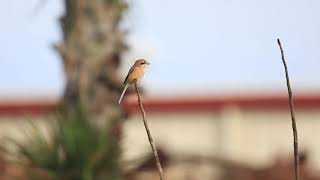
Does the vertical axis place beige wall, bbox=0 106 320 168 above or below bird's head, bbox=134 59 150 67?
above

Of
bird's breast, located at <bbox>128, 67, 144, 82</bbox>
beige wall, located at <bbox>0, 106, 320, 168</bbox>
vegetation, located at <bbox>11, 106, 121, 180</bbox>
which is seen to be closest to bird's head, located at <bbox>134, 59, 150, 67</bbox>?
bird's breast, located at <bbox>128, 67, 144, 82</bbox>

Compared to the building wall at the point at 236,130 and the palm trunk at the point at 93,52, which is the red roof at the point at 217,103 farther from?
the palm trunk at the point at 93,52

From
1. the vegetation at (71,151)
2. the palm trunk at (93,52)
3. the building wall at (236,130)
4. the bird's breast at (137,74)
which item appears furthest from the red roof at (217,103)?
the bird's breast at (137,74)

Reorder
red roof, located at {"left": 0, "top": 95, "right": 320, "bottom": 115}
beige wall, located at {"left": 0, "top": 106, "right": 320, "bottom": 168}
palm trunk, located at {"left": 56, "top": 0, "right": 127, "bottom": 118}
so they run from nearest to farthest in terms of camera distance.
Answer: palm trunk, located at {"left": 56, "top": 0, "right": 127, "bottom": 118}
beige wall, located at {"left": 0, "top": 106, "right": 320, "bottom": 168}
red roof, located at {"left": 0, "top": 95, "right": 320, "bottom": 115}

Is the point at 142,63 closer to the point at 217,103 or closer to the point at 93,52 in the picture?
the point at 93,52

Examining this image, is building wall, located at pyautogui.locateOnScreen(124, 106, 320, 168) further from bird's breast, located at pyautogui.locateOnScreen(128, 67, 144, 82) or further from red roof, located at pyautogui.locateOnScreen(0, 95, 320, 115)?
bird's breast, located at pyautogui.locateOnScreen(128, 67, 144, 82)

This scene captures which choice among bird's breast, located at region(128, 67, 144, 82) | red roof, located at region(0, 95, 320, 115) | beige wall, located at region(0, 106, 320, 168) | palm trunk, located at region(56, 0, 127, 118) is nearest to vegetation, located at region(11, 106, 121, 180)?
palm trunk, located at region(56, 0, 127, 118)

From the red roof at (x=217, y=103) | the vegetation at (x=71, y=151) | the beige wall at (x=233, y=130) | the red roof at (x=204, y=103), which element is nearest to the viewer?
the vegetation at (x=71, y=151)

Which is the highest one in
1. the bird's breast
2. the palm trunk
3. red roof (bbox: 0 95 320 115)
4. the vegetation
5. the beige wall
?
red roof (bbox: 0 95 320 115)

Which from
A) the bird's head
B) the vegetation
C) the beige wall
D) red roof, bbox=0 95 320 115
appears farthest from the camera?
red roof, bbox=0 95 320 115

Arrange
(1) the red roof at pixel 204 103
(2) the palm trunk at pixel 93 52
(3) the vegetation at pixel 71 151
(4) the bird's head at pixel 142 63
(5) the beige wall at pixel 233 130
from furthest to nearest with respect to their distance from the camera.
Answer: (1) the red roof at pixel 204 103 < (5) the beige wall at pixel 233 130 < (2) the palm trunk at pixel 93 52 < (3) the vegetation at pixel 71 151 < (4) the bird's head at pixel 142 63

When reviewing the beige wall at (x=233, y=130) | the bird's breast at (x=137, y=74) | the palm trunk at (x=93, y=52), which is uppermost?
the beige wall at (x=233, y=130)

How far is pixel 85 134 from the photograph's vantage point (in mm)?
9797

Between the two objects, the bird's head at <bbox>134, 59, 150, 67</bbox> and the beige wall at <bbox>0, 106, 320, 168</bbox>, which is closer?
the bird's head at <bbox>134, 59, 150, 67</bbox>
